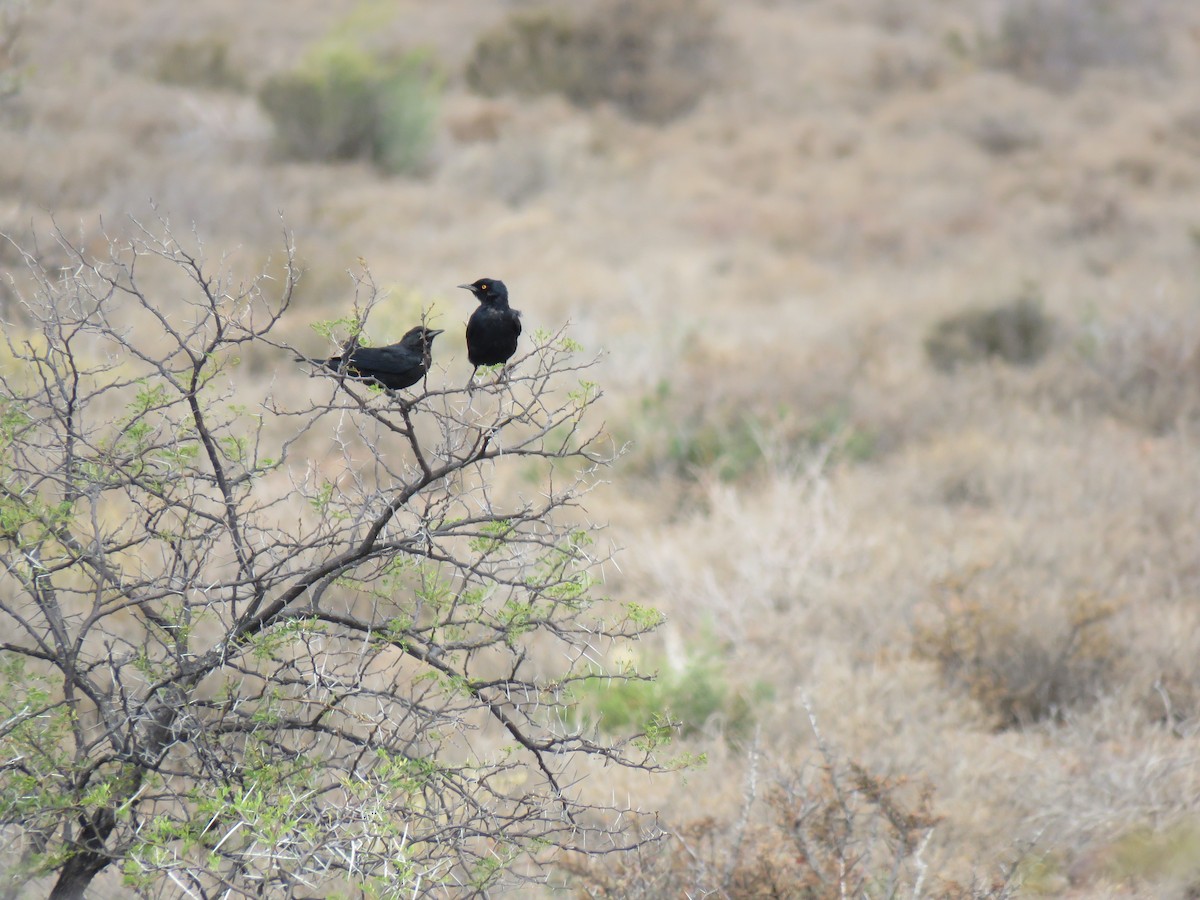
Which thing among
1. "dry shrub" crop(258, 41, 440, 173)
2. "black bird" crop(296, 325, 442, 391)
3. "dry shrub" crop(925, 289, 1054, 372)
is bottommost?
"dry shrub" crop(925, 289, 1054, 372)

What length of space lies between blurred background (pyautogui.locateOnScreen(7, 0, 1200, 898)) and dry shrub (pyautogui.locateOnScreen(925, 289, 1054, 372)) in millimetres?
37

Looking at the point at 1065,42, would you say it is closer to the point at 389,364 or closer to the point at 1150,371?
the point at 1150,371

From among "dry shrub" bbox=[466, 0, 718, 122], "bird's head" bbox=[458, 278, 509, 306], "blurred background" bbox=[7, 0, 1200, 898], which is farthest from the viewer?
"dry shrub" bbox=[466, 0, 718, 122]

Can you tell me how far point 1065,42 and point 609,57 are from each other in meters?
9.80

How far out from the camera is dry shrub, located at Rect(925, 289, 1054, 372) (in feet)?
30.6

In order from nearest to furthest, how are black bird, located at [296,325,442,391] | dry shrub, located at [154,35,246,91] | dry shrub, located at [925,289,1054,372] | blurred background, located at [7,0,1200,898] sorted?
black bird, located at [296,325,442,391] < blurred background, located at [7,0,1200,898] < dry shrub, located at [925,289,1054,372] < dry shrub, located at [154,35,246,91]

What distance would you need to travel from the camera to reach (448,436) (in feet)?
7.97

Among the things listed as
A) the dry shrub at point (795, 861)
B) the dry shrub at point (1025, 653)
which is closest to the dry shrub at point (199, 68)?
the dry shrub at point (1025, 653)

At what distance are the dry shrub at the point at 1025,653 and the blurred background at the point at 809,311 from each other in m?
0.02

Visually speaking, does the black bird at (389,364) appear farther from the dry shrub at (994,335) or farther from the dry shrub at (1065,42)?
the dry shrub at (1065,42)

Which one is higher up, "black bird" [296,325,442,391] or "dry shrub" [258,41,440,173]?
"dry shrub" [258,41,440,173]

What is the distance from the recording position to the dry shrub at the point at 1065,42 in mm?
22031

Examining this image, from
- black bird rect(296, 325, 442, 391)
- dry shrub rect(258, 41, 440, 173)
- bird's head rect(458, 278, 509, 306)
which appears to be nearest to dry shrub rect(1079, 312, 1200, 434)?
bird's head rect(458, 278, 509, 306)

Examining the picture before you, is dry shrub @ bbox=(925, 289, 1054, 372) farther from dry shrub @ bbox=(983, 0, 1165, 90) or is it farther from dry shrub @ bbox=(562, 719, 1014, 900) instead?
dry shrub @ bbox=(983, 0, 1165, 90)
